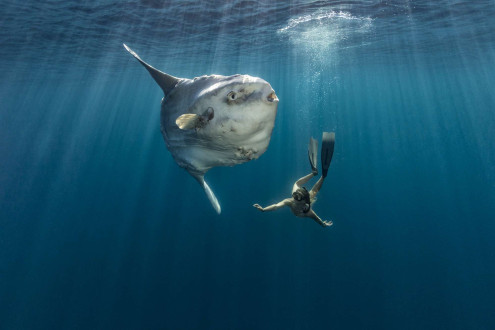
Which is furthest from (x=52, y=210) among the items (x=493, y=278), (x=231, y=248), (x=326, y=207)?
(x=493, y=278)

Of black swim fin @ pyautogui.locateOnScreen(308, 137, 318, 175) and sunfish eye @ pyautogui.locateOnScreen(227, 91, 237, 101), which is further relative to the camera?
black swim fin @ pyautogui.locateOnScreen(308, 137, 318, 175)

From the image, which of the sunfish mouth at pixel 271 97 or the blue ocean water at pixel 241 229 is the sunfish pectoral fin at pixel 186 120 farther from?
the blue ocean water at pixel 241 229

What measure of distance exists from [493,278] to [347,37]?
80.7 ft

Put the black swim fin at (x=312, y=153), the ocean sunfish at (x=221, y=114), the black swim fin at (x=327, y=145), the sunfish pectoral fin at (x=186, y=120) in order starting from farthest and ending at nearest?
the black swim fin at (x=312, y=153) < the black swim fin at (x=327, y=145) < the sunfish pectoral fin at (x=186, y=120) < the ocean sunfish at (x=221, y=114)

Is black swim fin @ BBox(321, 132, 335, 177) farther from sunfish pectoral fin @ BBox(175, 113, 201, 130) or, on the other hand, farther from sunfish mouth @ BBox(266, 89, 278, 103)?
sunfish pectoral fin @ BBox(175, 113, 201, 130)

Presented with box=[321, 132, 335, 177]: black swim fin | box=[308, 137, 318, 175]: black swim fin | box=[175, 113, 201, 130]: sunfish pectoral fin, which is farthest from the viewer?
box=[308, 137, 318, 175]: black swim fin

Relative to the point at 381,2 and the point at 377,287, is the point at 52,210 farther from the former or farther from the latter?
the point at 381,2

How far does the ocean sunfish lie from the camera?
71.2 inches

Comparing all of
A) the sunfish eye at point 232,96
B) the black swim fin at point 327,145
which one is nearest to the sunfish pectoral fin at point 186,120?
the sunfish eye at point 232,96

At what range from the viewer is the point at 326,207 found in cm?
2314

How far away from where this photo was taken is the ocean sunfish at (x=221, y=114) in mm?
1810

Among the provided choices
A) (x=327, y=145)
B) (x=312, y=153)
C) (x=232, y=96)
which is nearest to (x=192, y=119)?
(x=232, y=96)

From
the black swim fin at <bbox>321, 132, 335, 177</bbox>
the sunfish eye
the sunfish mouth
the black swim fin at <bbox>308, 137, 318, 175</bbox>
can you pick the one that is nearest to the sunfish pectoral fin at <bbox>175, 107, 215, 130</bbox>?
the sunfish eye

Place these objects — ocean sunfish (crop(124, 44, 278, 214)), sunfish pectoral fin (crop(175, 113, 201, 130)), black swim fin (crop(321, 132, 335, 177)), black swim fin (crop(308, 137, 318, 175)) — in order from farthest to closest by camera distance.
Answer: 1. black swim fin (crop(308, 137, 318, 175))
2. black swim fin (crop(321, 132, 335, 177))
3. sunfish pectoral fin (crop(175, 113, 201, 130))
4. ocean sunfish (crop(124, 44, 278, 214))
